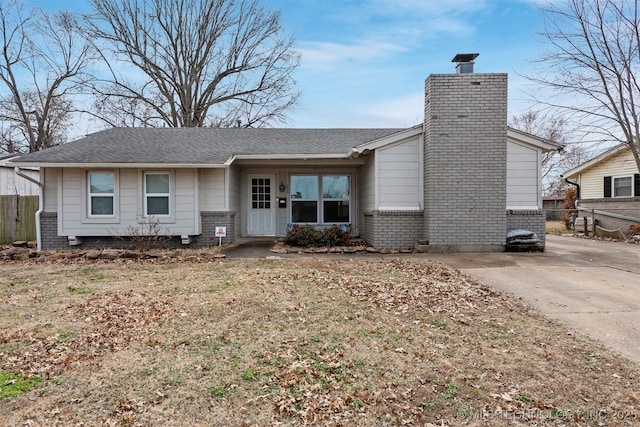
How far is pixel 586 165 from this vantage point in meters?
18.2

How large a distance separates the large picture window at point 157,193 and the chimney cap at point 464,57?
8.58 metres

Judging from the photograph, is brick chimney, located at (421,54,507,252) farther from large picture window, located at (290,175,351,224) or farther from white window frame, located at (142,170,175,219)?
white window frame, located at (142,170,175,219)

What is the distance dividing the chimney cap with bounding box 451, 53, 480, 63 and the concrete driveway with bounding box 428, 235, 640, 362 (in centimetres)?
517

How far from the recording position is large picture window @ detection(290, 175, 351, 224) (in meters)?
13.2

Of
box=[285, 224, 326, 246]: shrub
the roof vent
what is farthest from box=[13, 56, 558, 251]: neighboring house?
box=[285, 224, 326, 246]: shrub

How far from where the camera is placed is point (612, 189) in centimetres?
1711

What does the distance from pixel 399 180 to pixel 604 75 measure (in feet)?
31.3

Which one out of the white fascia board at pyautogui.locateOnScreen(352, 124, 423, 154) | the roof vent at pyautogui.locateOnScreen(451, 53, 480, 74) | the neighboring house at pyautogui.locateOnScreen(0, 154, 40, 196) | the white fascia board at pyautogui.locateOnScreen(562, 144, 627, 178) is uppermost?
the roof vent at pyautogui.locateOnScreen(451, 53, 480, 74)

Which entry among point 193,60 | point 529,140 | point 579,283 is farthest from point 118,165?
point 193,60

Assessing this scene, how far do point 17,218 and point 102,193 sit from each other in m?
3.86

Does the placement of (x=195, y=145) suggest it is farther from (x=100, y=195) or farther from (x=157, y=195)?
(x=100, y=195)

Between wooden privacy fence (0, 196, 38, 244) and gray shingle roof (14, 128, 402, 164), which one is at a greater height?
gray shingle roof (14, 128, 402, 164)

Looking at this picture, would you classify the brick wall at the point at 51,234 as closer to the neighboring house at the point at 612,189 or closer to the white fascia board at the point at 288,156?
the white fascia board at the point at 288,156

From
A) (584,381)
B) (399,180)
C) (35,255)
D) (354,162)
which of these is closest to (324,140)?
(354,162)
